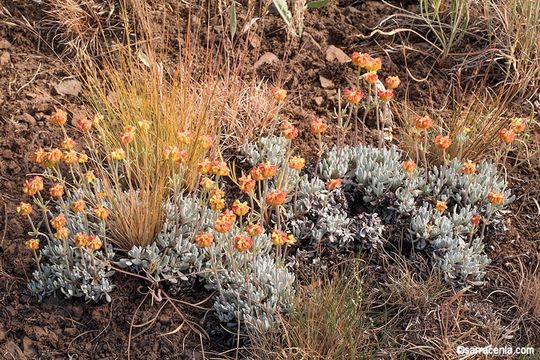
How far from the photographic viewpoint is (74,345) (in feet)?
9.45

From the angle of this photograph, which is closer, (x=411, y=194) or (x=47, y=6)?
(x=411, y=194)

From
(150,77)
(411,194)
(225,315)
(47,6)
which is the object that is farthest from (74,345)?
(47,6)

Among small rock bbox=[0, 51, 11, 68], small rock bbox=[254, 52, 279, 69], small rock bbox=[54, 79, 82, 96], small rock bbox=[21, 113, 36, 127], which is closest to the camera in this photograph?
small rock bbox=[21, 113, 36, 127]

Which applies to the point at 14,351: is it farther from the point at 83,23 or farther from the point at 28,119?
the point at 83,23

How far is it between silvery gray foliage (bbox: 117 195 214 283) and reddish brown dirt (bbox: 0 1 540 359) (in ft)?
0.34

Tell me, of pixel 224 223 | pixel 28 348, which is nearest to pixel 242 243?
pixel 224 223

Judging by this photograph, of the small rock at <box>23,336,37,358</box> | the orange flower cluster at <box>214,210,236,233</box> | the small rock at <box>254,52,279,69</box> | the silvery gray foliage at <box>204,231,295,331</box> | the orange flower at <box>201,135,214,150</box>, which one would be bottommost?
the small rock at <box>23,336,37,358</box>

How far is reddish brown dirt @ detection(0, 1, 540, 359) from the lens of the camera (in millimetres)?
2898

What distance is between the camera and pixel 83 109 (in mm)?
3717

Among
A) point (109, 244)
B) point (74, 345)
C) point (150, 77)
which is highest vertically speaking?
point (150, 77)

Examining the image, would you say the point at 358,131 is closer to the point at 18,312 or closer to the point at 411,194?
the point at 411,194

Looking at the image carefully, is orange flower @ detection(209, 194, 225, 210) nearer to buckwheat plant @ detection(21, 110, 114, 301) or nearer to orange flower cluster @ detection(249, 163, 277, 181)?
orange flower cluster @ detection(249, 163, 277, 181)

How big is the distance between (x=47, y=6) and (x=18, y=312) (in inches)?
71.9

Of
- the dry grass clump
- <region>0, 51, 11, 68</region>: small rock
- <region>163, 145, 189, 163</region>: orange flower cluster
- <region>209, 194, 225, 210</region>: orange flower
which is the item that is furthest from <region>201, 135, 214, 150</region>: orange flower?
<region>0, 51, 11, 68</region>: small rock
